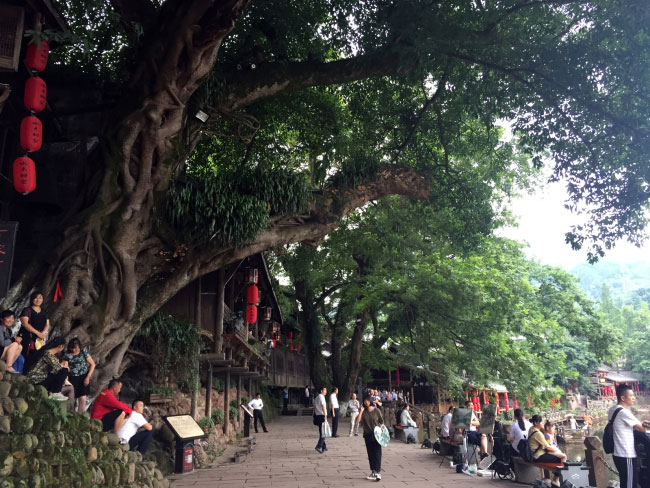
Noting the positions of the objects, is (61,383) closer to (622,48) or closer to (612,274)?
(622,48)

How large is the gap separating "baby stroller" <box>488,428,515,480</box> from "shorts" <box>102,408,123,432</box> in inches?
252

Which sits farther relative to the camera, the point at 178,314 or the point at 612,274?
the point at 612,274

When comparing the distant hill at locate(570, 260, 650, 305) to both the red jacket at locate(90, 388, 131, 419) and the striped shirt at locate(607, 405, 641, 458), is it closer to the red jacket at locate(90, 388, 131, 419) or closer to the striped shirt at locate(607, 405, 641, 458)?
the striped shirt at locate(607, 405, 641, 458)

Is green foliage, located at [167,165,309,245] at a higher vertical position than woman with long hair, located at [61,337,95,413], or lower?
higher

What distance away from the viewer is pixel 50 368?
24.0 feet

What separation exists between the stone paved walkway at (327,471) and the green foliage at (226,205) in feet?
14.1

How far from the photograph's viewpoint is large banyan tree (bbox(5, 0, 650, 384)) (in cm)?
833

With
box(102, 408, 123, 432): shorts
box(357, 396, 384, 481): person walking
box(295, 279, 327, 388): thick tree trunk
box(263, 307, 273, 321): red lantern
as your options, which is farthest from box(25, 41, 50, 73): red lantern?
box(295, 279, 327, 388): thick tree trunk

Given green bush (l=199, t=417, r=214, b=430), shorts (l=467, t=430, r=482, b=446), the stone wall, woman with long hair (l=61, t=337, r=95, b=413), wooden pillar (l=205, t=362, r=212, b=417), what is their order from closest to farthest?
the stone wall < woman with long hair (l=61, t=337, r=95, b=413) < shorts (l=467, t=430, r=482, b=446) < green bush (l=199, t=417, r=214, b=430) < wooden pillar (l=205, t=362, r=212, b=417)

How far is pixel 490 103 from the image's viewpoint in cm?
1090

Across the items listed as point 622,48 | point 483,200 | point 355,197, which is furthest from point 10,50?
point 483,200

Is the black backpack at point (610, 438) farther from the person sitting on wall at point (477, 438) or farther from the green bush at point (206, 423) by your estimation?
the green bush at point (206, 423)

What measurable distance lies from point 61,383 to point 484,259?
51.9ft

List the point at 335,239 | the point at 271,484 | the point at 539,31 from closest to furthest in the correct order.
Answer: the point at 271,484, the point at 539,31, the point at 335,239
